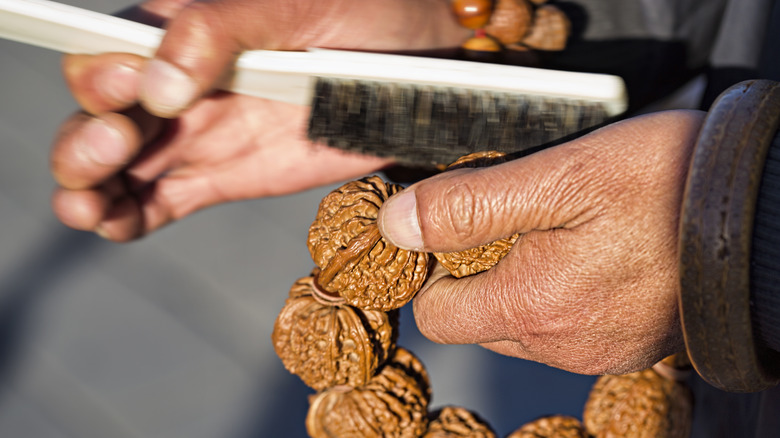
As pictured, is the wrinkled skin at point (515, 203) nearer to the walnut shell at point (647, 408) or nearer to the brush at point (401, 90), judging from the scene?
the brush at point (401, 90)

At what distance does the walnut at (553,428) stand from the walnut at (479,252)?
2.30ft

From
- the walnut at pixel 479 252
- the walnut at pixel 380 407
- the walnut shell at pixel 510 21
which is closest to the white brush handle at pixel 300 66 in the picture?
the walnut at pixel 479 252

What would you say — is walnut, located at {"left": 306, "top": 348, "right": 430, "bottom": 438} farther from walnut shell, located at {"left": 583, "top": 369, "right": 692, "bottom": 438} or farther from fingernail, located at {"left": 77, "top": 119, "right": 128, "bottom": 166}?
fingernail, located at {"left": 77, "top": 119, "right": 128, "bottom": 166}

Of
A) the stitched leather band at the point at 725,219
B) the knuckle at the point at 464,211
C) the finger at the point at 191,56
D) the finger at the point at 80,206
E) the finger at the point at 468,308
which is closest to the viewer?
the stitched leather band at the point at 725,219

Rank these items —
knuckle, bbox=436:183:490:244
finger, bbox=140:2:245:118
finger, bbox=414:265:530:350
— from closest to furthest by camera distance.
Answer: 1. knuckle, bbox=436:183:490:244
2. finger, bbox=414:265:530:350
3. finger, bbox=140:2:245:118

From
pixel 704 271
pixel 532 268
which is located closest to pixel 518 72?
pixel 532 268

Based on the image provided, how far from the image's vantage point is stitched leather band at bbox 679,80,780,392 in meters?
0.71

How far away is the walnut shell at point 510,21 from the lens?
154 cm

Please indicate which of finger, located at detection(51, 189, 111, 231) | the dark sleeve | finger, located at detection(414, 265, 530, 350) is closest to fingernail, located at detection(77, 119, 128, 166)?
finger, located at detection(51, 189, 111, 231)

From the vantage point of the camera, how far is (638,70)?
1788 mm

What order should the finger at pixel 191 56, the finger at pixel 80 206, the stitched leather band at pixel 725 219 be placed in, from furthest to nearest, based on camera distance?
1. the finger at pixel 80 206
2. the finger at pixel 191 56
3. the stitched leather band at pixel 725 219

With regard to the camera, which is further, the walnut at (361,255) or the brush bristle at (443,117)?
the brush bristle at (443,117)

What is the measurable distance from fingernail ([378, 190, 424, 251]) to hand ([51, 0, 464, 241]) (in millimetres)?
611

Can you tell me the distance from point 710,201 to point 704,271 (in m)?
0.09
